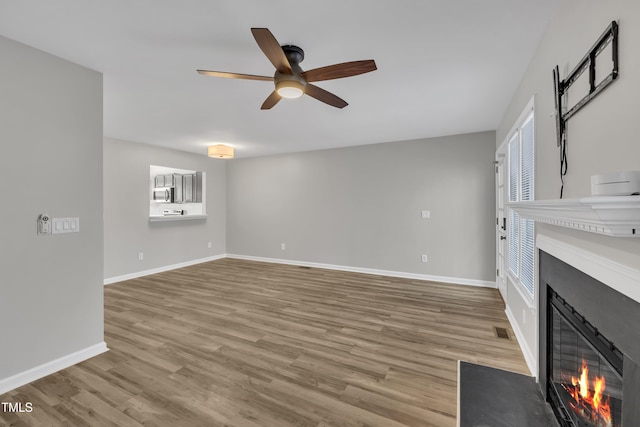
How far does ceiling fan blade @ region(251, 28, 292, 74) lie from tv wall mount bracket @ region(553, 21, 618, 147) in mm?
1450

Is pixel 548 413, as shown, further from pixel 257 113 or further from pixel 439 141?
pixel 439 141

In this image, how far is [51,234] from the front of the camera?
2166 mm

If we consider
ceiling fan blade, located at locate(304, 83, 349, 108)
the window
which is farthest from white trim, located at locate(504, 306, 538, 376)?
ceiling fan blade, located at locate(304, 83, 349, 108)

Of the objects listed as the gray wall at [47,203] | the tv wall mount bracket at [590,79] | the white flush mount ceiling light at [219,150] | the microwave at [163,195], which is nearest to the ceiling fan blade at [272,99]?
the gray wall at [47,203]

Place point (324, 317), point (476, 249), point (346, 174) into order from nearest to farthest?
point (324, 317) → point (476, 249) → point (346, 174)

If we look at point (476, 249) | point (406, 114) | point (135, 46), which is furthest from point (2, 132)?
point (476, 249)

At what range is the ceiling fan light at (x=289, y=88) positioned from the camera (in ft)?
6.61

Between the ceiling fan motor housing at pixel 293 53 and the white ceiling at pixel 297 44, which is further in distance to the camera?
the ceiling fan motor housing at pixel 293 53

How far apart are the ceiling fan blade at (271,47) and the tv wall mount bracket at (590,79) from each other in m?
1.45

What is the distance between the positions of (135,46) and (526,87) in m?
3.12

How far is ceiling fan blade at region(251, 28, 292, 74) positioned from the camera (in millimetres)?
1512

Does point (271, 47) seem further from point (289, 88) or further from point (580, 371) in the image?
point (580, 371)

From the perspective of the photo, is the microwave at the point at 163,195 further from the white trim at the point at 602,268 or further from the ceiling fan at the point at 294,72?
the white trim at the point at 602,268

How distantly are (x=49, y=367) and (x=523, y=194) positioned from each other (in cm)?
419
